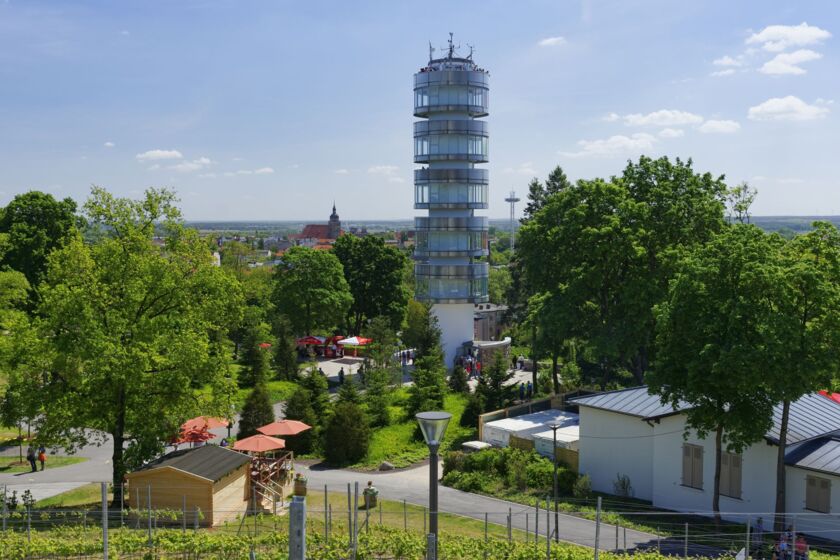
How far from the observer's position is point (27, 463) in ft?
115

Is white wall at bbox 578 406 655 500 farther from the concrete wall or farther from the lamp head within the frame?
the lamp head

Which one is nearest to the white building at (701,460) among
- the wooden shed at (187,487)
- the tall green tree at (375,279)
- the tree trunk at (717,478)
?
the tree trunk at (717,478)

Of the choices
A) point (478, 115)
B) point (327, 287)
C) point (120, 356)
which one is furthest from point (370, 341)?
point (120, 356)

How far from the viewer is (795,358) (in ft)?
77.5

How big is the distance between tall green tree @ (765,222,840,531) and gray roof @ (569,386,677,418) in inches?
237

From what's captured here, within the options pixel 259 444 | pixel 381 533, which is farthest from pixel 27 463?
pixel 381 533

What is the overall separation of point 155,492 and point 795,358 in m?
19.6

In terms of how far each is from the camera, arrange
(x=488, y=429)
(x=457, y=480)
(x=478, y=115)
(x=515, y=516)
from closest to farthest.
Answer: (x=515, y=516) < (x=457, y=480) < (x=488, y=429) < (x=478, y=115)

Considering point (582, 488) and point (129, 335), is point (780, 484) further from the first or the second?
point (129, 335)

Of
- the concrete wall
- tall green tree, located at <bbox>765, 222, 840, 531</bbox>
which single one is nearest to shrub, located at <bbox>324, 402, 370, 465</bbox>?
the concrete wall

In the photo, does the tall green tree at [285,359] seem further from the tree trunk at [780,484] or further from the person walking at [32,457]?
the tree trunk at [780,484]

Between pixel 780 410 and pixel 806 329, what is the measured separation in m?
5.17

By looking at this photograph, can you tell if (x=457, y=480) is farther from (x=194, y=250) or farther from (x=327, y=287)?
(x=327, y=287)

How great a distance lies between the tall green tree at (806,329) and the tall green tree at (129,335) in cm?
1773
